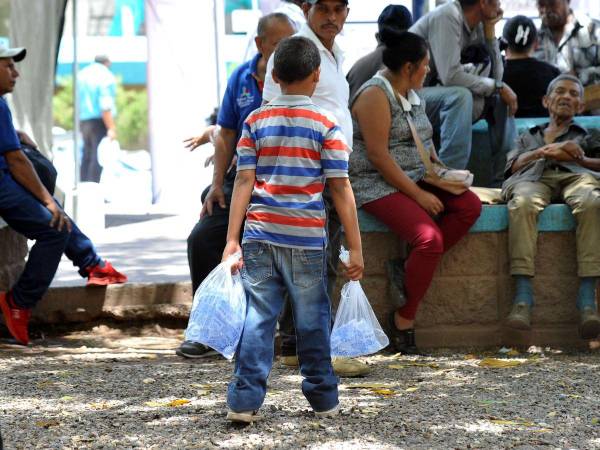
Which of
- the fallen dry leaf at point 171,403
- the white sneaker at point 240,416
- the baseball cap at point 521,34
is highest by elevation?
the baseball cap at point 521,34

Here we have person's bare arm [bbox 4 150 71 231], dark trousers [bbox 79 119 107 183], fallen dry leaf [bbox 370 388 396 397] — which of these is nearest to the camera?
fallen dry leaf [bbox 370 388 396 397]

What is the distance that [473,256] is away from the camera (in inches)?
284

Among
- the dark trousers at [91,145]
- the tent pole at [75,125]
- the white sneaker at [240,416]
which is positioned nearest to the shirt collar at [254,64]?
the white sneaker at [240,416]

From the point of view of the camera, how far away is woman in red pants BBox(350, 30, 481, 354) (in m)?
6.77

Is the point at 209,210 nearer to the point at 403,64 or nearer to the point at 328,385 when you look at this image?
the point at 403,64

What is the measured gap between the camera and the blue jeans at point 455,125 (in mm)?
8023

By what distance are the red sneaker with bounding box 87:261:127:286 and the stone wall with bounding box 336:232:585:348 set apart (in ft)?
6.12

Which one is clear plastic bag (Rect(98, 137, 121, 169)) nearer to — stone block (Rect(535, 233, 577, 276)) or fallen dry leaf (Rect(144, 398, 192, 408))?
stone block (Rect(535, 233, 577, 276))

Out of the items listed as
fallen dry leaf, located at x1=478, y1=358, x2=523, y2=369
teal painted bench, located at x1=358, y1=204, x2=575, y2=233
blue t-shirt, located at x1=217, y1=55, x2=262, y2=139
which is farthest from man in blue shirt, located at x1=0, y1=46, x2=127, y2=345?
fallen dry leaf, located at x1=478, y1=358, x2=523, y2=369

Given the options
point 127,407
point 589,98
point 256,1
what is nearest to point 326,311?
point 127,407

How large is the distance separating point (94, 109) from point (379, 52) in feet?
33.5

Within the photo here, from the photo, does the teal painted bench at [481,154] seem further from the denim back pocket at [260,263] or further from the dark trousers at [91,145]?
the dark trousers at [91,145]

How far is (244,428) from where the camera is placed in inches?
198

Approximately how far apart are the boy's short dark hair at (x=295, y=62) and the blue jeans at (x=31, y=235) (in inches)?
111
